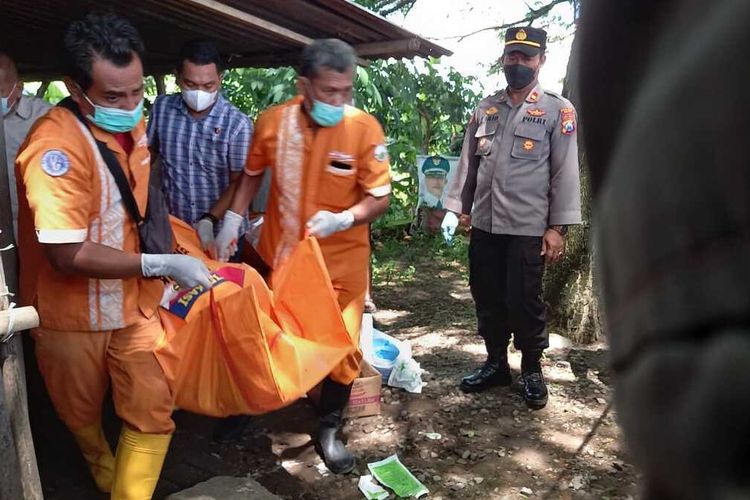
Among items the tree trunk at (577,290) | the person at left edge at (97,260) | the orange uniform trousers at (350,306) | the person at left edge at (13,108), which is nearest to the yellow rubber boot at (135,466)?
the person at left edge at (97,260)

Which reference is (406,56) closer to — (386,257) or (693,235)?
(693,235)

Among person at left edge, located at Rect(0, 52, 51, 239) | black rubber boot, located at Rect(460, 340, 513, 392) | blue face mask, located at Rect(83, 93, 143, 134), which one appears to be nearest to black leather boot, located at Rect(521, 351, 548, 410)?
black rubber boot, located at Rect(460, 340, 513, 392)

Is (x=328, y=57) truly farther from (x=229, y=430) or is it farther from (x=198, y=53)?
(x=229, y=430)

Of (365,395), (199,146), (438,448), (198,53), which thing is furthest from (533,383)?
(198,53)

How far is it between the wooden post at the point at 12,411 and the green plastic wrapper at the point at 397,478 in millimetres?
1486

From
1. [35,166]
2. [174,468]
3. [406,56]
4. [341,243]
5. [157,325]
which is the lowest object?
[174,468]

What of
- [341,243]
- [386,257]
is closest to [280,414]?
Answer: [341,243]

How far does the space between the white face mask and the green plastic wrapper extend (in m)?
2.03

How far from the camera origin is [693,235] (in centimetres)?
42

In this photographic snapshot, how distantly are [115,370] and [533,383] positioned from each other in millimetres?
2474

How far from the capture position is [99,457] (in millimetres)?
2818

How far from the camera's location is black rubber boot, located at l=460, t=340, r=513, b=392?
163 inches

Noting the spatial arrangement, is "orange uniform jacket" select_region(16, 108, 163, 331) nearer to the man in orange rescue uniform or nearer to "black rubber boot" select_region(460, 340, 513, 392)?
the man in orange rescue uniform

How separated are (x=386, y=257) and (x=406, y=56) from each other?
4695 mm
